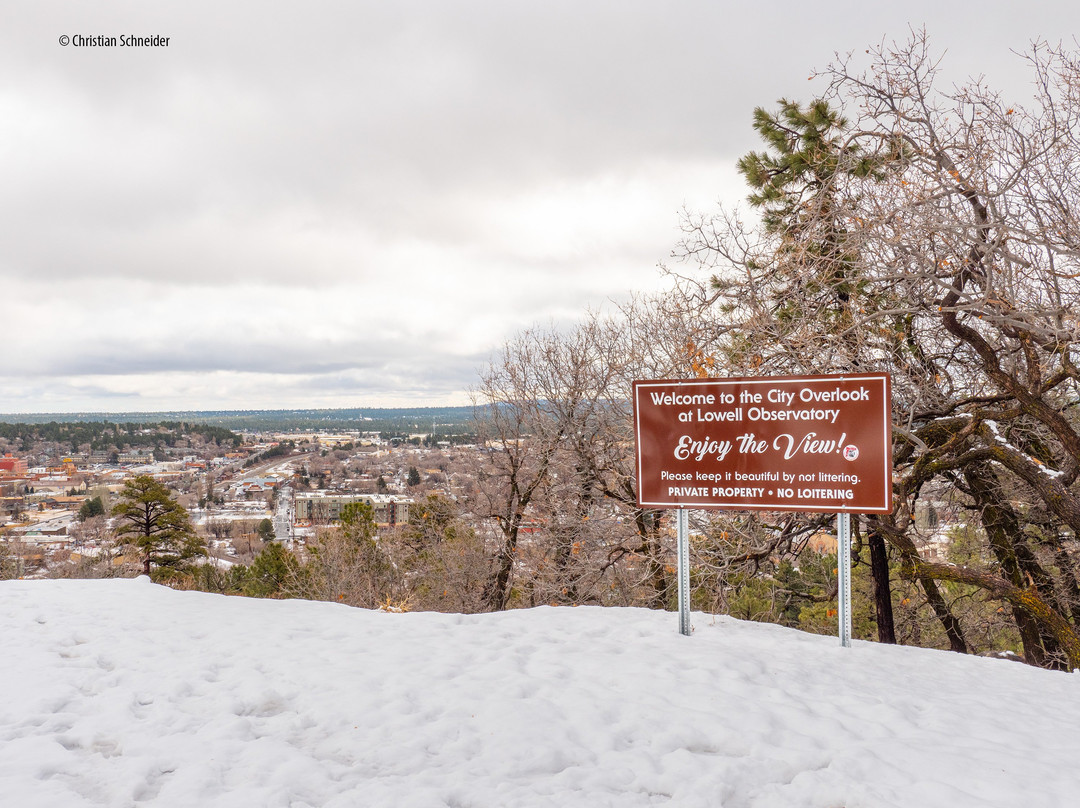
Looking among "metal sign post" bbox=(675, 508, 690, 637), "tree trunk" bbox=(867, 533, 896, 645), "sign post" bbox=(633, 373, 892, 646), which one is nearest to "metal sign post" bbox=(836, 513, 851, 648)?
"sign post" bbox=(633, 373, 892, 646)

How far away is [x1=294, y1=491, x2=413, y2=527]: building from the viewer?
36.6 metres

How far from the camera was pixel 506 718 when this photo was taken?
12.9 feet

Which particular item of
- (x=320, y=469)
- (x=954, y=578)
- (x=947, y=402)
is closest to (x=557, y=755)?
(x=954, y=578)

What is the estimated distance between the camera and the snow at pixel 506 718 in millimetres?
3174

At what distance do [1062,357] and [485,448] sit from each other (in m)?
15.6

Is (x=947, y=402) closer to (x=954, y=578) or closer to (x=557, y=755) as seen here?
(x=954, y=578)

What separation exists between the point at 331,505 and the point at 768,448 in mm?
52104

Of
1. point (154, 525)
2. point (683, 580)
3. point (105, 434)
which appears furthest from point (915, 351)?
point (105, 434)

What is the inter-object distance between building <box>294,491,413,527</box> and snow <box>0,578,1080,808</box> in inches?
1104

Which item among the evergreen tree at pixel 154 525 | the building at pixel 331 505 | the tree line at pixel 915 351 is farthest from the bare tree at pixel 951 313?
the evergreen tree at pixel 154 525

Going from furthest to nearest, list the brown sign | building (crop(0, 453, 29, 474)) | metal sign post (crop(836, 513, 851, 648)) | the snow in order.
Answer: building (crop(0, 453, 29, 474))
metal sign post (crop(836, 513, 851, 648))
the brown sign
the snow

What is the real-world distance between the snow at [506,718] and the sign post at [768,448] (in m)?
1.27

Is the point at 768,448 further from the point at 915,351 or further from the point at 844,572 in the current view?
the point at 915,351

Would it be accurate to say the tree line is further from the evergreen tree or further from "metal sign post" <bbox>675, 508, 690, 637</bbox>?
the evergreen tree
